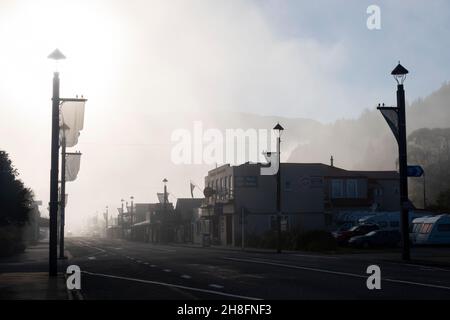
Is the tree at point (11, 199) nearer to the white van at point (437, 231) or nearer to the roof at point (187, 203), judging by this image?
the white van at point (437, 231)

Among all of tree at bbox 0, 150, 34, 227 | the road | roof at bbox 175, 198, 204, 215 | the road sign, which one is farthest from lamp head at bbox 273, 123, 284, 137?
roof at bbox 175, 198, 204, 215

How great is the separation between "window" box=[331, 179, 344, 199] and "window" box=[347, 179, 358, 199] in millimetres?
857

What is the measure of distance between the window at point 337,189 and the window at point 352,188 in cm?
86

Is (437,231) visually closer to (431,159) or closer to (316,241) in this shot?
(316,241)

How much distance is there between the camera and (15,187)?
46.4 m

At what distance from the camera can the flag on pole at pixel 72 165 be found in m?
40.0

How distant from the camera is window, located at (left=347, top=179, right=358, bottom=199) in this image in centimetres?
7981

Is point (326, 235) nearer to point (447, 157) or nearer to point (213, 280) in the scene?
point (213, 280)

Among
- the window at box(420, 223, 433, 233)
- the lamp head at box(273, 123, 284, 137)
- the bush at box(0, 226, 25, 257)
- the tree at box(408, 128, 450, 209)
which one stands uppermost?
the tree at box(408, 128, 450, 209)

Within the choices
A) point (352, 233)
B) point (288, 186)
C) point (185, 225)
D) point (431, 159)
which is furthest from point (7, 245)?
point (431, 159)

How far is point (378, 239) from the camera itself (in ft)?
159

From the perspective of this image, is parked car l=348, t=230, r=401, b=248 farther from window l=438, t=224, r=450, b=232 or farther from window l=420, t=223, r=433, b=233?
window l=438, t=224, r=450, b=232

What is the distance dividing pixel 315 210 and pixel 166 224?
110 ft

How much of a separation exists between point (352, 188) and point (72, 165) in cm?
4636
